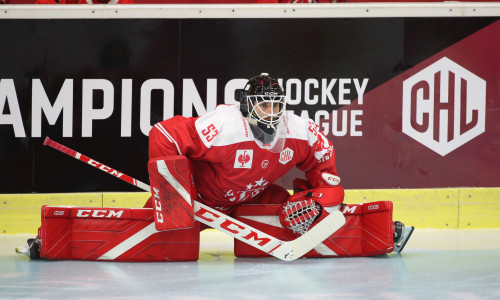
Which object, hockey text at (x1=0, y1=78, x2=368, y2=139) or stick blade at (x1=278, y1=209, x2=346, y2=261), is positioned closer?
stick blade at (x1=278, y1=209, x2=346, y2=261)

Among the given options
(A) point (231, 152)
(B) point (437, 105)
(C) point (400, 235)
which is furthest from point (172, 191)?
(B) point (437, 105)

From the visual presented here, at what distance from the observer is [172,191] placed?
3.59 m

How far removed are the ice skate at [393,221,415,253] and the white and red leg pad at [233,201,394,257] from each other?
0.14 m

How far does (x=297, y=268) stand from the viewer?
361 cm

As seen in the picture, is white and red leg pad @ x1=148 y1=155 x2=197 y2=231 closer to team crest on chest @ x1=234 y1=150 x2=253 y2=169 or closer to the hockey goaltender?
the hockey goaltender

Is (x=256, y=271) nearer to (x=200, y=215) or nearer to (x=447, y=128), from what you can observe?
(x=200, y=215)

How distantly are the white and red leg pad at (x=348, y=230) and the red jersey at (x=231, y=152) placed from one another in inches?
4.7

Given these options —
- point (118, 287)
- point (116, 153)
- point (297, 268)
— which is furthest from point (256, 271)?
point (116, 153)

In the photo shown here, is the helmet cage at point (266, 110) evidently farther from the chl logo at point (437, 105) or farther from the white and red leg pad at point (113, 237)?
the chl logo at point (437, 105)

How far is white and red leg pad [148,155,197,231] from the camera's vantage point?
3.57 meters

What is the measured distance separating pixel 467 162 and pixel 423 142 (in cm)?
31

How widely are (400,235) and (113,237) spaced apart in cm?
147

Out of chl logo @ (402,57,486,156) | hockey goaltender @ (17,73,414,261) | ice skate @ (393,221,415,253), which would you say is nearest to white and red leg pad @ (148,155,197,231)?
hockey goaltender @ (17,73,414,261)

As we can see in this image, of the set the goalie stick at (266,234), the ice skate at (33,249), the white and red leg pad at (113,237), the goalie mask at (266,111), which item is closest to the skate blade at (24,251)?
the ice skate at (33,249)
